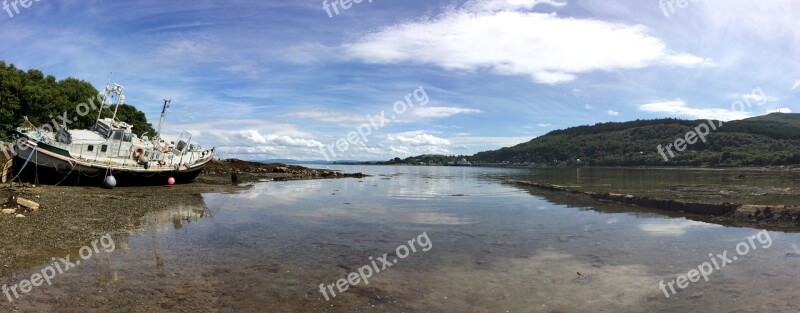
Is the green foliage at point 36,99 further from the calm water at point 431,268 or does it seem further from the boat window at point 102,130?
the calm water at point 431,268

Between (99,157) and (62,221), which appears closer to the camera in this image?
(62,221)

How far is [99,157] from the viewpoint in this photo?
33.9 metres

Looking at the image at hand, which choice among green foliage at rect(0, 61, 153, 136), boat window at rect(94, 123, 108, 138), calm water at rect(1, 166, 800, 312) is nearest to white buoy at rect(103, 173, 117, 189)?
boat window at rect(94, 123, 108, 138)

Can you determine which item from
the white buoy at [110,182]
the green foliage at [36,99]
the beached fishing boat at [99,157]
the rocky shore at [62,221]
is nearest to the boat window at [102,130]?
the beached fishing boat at [99,157]

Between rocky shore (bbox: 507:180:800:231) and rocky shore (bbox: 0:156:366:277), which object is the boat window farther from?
rocky shore (bbox: 507:180:800:231)

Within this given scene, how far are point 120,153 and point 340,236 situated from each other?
27406 millimetres

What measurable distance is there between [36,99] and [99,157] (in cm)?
2632

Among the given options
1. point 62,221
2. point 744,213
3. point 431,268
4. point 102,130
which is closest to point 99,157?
point 102,130

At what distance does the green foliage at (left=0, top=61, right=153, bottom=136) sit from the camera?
49562 millimetres

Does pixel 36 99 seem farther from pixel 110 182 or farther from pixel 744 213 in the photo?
pixel 744 213

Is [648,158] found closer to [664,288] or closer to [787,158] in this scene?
[787,158]

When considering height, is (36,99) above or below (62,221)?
above

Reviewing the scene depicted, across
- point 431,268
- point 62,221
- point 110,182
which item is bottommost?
point 431,268

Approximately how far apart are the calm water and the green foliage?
44079 millimetres
